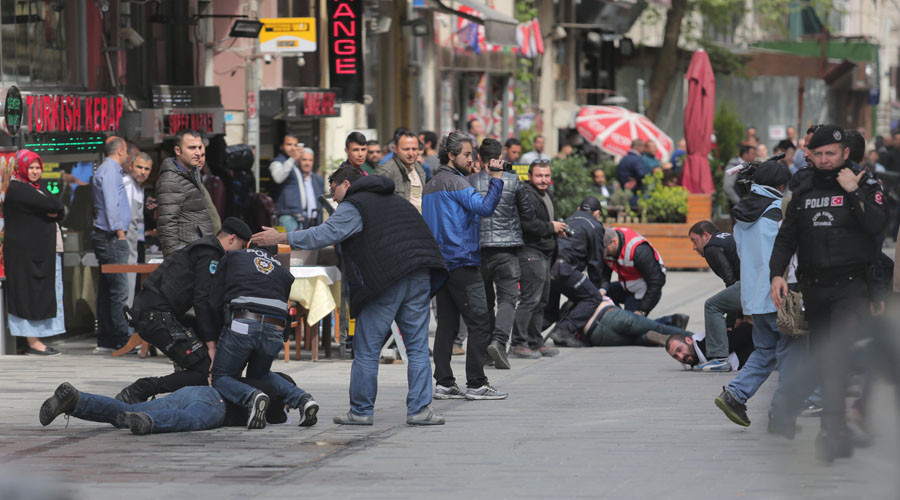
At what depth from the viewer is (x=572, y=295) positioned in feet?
47.5

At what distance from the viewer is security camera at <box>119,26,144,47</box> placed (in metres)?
16.5

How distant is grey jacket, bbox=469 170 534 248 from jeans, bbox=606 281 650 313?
8.63ft

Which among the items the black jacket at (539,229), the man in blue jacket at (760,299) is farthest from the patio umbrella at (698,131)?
the man in blue jacket at (760,299)

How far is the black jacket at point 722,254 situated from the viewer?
12.2 m

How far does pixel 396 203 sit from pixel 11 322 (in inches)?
204

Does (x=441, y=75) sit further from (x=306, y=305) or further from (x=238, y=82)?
(x=306, y=305)

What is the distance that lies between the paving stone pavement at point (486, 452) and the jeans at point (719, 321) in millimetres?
713

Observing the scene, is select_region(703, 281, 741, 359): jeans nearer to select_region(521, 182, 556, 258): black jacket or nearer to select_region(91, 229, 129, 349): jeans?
select_region(521, 182, 556, 258): black jacket

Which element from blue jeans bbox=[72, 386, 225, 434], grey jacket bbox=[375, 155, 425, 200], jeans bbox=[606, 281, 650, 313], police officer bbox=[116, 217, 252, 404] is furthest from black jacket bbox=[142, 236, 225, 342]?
jeans bbox=[606, 281, 650, 313]

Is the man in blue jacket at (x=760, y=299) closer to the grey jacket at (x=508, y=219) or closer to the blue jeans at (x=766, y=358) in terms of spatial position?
the blue jeans at (x=766, y=358)

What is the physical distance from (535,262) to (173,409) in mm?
4676

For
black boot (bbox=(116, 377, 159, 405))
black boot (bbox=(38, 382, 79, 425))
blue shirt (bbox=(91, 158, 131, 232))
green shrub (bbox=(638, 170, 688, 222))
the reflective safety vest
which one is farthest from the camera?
green shrub (bbox=(638, 170, 688, 222))

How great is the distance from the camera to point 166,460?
27.0ft

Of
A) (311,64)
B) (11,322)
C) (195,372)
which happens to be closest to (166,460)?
(195,372)
